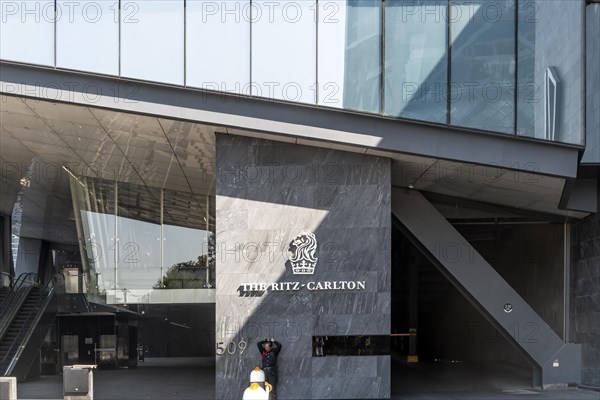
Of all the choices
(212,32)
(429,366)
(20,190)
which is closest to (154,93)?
(212,32)

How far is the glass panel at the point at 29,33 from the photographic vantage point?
19516 millimetres

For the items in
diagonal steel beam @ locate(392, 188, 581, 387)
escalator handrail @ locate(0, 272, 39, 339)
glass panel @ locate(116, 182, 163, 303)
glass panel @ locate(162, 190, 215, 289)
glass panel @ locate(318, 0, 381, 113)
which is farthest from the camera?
escalator handrail @ locate(0, 272, 39, 339)

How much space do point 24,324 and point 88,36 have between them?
14.3 meters

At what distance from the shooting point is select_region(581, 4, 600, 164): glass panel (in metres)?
19.3

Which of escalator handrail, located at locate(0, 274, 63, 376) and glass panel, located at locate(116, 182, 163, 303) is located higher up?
glass panel, located at locate(116, 182, 163, 303)

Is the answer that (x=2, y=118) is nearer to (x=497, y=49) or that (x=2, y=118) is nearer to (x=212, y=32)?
(x=212, y=32)

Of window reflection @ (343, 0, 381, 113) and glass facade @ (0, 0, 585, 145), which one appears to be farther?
window reflection @ (343, 0, 381, 113)

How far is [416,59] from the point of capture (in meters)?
19.2

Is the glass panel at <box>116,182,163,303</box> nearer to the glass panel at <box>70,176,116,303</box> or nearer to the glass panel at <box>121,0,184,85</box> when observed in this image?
the glass panel at <box>70,176,116,303</box>

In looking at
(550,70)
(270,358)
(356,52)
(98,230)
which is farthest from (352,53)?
(98,230)

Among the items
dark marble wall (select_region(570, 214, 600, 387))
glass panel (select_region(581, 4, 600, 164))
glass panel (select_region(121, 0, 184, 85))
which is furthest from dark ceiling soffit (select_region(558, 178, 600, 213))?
glass panel (select_region(121, 0, 184, 85))

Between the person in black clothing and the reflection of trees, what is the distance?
26.4ft

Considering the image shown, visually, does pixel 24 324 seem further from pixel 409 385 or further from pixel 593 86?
pixel 593 86

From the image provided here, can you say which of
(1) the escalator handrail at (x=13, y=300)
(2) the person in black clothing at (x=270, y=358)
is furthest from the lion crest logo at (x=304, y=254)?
(1) the escalator handrail at (x=13, y=300)
